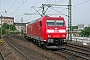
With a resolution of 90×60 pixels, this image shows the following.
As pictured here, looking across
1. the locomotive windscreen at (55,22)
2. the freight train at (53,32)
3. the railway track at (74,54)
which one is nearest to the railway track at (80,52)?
the railway track at (74,54)

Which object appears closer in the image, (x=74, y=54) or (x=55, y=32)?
(x=74, y=54)

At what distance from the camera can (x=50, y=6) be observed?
3158 centimetres

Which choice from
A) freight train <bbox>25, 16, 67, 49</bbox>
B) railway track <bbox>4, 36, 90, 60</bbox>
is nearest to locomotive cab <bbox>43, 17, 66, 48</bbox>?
freight train <bbox>25, 16, 67, 49</bbox>

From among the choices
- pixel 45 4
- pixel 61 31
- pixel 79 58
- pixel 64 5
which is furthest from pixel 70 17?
pixel 79 58

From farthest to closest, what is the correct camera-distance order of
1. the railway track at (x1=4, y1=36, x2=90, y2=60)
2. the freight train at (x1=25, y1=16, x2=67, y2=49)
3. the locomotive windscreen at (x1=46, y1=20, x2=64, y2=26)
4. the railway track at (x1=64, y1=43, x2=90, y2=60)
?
the locomotive windscreen at (x1=46, y1=20, x2=64, y2=26) < the freight train at (x1=25, y1=16, x2=67, y2=49) < the railway track at (x1=64, y1=43, x2=90, y2=60) < the railway track at (x1=4, y1=36, x2=90, y2=60)

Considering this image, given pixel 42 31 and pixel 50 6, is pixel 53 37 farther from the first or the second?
pixel 50 6

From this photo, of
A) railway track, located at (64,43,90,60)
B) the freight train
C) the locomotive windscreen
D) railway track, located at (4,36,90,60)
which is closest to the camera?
railway track, located at (4,36,90,60)

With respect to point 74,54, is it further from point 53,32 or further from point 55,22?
point 55,22

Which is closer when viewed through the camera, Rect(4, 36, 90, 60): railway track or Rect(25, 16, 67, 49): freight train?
Rect(4, 36, 90, 60): railway track

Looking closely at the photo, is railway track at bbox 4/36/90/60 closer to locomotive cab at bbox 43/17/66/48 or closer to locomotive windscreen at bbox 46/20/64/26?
locomotive cab at bbox 43/17/66/48

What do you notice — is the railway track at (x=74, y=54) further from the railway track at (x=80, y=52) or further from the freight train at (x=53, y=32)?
the freight train at (x=53, y=32)

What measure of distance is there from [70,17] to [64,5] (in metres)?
2.30

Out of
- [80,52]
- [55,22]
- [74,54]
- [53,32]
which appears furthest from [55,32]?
[74,54]

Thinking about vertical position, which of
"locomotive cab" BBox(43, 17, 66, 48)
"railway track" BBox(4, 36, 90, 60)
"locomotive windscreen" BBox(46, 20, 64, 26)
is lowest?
"railway track" BBox(4, 36, 90, 60)
